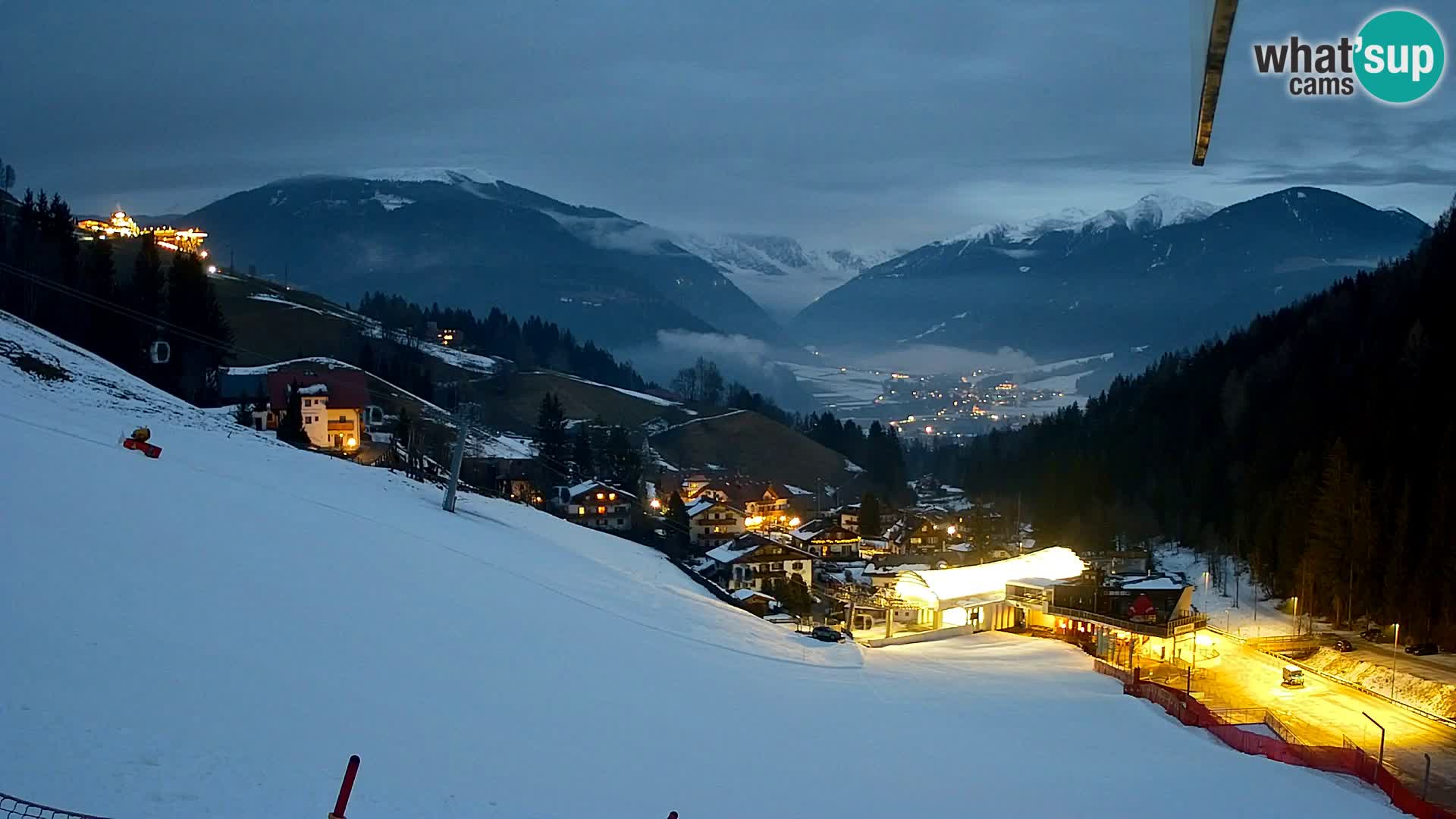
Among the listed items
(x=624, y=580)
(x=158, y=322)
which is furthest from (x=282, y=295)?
(x=624, y=580)

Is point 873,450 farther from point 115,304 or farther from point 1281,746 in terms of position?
point 1281,746

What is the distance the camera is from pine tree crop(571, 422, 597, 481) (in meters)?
73.5

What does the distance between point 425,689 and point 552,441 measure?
215 feet

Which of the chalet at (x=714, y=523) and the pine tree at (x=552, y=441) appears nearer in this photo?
the chalet at (x=714, y=523)

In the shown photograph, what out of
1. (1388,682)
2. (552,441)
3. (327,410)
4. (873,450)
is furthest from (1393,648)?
(873,450)

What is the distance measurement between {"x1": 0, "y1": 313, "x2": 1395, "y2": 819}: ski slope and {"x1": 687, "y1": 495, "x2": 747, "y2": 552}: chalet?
37800 mm

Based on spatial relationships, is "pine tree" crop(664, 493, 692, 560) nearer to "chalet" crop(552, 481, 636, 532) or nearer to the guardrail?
"chalet" crop(552, 481, 636, 532)

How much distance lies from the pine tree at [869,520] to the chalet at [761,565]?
54.9 ft

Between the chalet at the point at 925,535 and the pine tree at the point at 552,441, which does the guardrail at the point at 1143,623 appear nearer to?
the chalet at the point at 925,535

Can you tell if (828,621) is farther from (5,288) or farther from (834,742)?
(5,288)

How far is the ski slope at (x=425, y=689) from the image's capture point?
8.96 meters

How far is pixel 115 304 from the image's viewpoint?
51.5 m

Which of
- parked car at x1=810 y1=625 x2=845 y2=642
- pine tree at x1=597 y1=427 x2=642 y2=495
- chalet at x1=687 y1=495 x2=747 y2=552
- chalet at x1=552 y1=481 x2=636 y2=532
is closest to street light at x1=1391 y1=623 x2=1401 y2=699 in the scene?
parked car at x1=810 y1=625 x2=845 y2=642

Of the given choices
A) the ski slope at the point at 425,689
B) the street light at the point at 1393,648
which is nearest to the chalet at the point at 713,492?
the street light at the point at 1393,648
